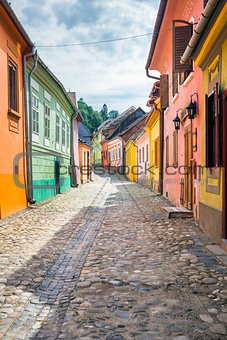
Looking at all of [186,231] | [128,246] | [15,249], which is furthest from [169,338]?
[186,231]

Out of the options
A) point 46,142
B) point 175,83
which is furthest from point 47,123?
point 175,83

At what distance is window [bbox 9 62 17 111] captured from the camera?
8.93 meters

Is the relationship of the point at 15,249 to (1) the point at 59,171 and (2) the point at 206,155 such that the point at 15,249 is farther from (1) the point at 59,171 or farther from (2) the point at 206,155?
(1) the point at 59,171

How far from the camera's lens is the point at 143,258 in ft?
15.0

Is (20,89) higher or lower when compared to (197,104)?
higher

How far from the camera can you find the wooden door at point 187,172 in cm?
829

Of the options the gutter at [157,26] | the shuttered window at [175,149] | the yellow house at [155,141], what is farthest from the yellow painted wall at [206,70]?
the yellow house at [155,141]

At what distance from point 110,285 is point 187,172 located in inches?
223

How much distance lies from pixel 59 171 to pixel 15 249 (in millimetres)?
11516

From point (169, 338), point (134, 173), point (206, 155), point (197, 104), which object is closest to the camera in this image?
point (169, 338)

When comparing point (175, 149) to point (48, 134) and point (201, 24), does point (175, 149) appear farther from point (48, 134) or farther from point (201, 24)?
point (48, 134)

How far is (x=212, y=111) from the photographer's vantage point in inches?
236

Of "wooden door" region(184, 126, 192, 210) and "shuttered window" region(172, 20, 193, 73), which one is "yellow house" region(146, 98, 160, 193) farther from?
"shuttered window" region(172, 20, 193, 73)

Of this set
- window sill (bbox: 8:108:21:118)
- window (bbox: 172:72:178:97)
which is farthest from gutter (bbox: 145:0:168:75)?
window sill (bbox: 8:108:21:118)
